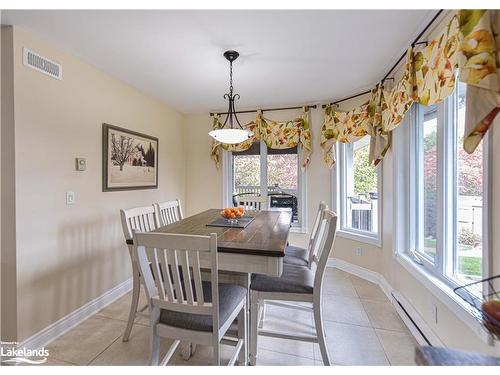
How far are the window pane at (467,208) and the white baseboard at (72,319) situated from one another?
3.00 m

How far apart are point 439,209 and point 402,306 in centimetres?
99

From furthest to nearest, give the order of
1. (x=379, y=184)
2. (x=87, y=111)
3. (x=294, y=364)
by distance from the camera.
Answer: (x=379, y=184) < (x=87, y=111) < (x=294, y=364)

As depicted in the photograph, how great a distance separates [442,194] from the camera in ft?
6.06

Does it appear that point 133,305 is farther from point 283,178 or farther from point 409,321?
point 283,178

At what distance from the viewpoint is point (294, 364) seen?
171 cm

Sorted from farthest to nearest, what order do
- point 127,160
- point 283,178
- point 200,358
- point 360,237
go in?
point 283,178
point 360,237
point 127,160
point 200,358

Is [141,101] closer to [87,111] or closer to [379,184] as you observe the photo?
[87,111]

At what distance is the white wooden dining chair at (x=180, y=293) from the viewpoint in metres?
1.23

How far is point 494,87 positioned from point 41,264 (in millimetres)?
2945

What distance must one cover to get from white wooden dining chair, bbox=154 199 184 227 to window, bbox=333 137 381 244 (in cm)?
215

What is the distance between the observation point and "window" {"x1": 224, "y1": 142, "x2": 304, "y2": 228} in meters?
3.92

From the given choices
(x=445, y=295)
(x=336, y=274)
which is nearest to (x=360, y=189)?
(x=336, y=274)

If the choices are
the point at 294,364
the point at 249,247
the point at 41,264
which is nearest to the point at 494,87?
the point at 249,247

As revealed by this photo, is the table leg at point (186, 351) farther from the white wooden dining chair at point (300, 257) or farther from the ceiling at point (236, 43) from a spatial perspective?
the ceiling at point (236, 43)
